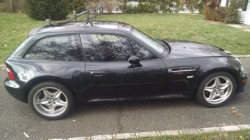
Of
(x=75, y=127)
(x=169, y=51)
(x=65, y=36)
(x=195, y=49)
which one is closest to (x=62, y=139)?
(x=75, y=127)

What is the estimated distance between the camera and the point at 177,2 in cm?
1850

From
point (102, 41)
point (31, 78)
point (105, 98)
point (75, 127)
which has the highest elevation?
point (102, 41)

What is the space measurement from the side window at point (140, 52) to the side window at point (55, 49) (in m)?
0.89

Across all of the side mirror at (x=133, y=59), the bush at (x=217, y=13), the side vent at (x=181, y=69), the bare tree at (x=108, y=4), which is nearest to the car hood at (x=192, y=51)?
the side vent at (x=181, y=69)

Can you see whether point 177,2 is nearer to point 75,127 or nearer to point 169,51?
point 169,51

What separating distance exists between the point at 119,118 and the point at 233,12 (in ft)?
36.7

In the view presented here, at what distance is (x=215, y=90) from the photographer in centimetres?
351

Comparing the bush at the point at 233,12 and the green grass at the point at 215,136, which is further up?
the bush at the point at 233,12

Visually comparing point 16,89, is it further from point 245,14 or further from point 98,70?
point 245,14

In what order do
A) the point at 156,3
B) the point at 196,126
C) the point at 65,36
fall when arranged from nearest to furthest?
1. the point at 196,126
2. the point at 65,36
3. the point at 156,3

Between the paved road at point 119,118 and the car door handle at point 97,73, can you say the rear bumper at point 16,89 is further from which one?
the car door handle at point 97,73

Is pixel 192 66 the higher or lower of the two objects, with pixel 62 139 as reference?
higher

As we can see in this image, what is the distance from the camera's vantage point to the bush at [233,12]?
1162 cm

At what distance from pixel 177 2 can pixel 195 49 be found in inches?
635
